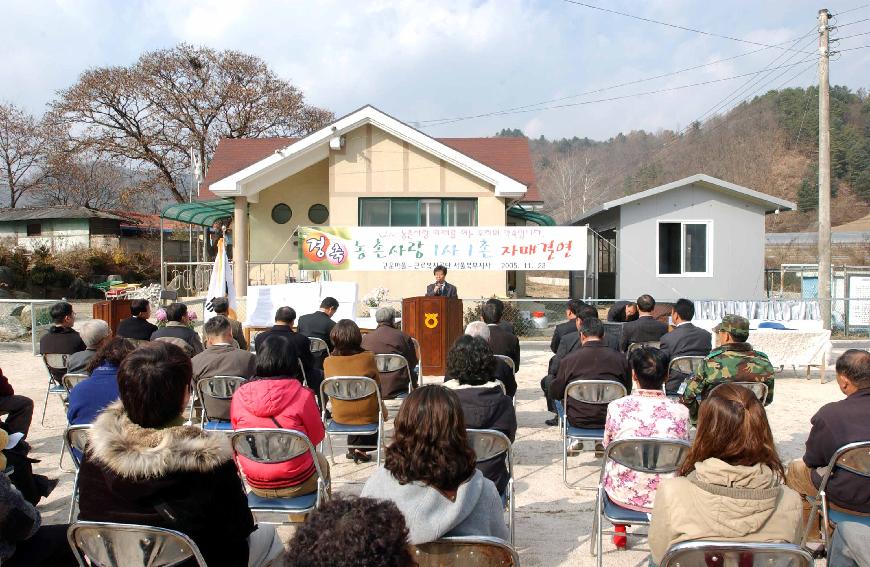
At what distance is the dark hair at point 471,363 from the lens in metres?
4.05

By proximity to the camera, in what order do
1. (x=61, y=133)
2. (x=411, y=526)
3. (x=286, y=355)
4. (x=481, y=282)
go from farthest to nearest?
(x=61, y=133) → (x=481, y=282) → (x=286, y=355) → (x=411, y=526)

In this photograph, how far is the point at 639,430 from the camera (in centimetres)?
398

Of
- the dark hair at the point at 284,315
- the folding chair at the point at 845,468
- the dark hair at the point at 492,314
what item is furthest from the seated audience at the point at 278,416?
the dark hair at the point at 492,314

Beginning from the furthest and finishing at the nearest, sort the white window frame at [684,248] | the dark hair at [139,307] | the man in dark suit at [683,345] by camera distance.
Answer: the white window frame at [684,248]
the dark hair at [139,307]
the man in dark suit at [683,345]

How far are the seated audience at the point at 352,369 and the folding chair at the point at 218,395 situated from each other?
0.76 m

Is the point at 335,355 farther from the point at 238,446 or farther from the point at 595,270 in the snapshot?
the point at 595,270

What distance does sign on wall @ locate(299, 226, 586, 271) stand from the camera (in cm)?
1266

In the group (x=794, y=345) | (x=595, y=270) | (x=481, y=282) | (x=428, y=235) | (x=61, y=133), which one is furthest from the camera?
(x=61, y=133)

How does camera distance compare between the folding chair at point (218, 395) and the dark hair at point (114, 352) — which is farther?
the folding chair at point (218, 395)

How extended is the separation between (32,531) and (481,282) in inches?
517

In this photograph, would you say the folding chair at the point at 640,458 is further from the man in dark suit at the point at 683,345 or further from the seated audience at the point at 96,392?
the man in dark suit at the point at 683,345

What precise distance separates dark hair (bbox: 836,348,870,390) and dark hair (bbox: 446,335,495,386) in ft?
6.29

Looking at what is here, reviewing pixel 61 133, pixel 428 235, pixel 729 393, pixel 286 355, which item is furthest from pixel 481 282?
pixel 61 133

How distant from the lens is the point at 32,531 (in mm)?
2773
